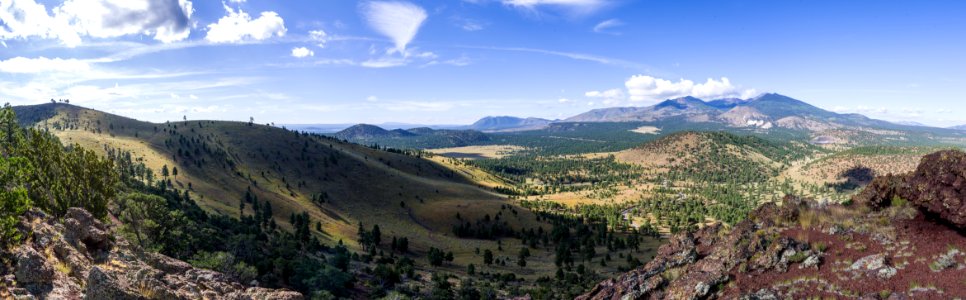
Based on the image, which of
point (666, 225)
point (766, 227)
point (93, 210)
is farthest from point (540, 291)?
point (666, 225)

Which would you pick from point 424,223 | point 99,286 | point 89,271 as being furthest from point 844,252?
point 424,223

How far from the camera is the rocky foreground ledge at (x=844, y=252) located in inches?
704

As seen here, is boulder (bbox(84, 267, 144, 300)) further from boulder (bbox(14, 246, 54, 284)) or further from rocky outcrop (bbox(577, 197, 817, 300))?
rocky outcrop (bbox(577, 197, 817, 300))

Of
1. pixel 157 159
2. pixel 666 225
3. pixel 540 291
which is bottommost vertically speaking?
pixel 666 225

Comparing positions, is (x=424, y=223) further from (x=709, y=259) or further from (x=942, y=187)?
(x=942, y=187)

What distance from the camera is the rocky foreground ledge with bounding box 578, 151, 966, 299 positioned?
58.6 ft

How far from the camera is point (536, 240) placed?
464 ft

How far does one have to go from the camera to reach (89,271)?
71.1ft

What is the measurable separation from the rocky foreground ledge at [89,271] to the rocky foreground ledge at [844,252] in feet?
81.4

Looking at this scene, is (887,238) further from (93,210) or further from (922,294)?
(93,210)

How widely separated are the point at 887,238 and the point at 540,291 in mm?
53581

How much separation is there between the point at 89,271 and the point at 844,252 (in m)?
38.0

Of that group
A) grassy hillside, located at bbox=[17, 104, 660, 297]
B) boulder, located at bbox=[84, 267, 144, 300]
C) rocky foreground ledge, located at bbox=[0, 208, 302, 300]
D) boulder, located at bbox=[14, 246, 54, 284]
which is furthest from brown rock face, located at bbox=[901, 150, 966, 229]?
grassy hillside, located at bbox=[17, 104, 660, 297]

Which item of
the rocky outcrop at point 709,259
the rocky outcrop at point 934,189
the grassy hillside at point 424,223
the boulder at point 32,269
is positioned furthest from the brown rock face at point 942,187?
the grassy hillside at point 424,223
